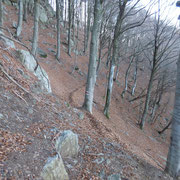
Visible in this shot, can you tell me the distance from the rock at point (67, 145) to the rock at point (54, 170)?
469 millimetres

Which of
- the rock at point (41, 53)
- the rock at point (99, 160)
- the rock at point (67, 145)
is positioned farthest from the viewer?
the rock at point (41, 53)

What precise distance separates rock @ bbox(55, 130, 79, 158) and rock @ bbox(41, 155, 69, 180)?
0.47 m

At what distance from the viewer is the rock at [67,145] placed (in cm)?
309

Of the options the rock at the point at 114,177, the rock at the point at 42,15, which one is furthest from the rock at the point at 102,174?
the rock at the point at 42,15

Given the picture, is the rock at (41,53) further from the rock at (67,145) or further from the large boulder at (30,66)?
the rock at (67,145)

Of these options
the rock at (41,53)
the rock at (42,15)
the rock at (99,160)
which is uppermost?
the rock at (42,15)

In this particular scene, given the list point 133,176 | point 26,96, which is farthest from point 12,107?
point 133,176

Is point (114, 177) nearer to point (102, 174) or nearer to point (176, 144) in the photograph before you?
point (102, 174)

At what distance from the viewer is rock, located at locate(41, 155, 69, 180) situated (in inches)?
90.7

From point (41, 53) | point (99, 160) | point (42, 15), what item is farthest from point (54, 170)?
point (42, 15)

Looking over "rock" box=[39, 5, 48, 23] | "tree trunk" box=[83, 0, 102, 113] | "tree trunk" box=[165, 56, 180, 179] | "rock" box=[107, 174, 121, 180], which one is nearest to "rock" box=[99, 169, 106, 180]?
"rock" box=[107, 174, 121, 180]

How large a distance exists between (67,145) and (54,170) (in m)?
0.80

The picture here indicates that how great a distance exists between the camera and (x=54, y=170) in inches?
94.6

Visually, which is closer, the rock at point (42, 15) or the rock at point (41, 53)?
the rock at point (41, 53)
